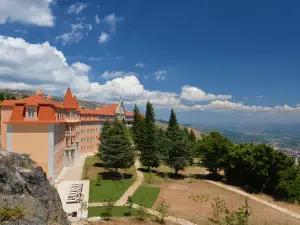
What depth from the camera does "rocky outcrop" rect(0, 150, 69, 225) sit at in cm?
950

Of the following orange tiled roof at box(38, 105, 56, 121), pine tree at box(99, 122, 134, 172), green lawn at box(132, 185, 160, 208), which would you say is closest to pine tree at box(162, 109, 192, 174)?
pine tree at box(99, 122, 134, 172)

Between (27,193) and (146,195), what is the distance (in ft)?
71.4

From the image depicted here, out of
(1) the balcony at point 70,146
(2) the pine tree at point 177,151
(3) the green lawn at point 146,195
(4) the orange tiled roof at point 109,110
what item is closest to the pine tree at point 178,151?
(2) the pine tree at point 177,151

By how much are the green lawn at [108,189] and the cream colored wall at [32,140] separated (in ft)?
26.2

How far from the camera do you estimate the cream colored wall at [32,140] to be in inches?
1313

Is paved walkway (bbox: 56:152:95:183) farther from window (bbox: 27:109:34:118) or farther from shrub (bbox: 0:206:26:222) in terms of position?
shrub (bbox: 0:206:26:222)

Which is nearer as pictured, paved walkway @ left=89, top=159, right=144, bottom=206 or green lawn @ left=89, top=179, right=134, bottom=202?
paved walkway @ left=89, top=159, right=144, bottom=206

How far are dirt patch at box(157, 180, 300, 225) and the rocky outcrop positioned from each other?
14.8 metres

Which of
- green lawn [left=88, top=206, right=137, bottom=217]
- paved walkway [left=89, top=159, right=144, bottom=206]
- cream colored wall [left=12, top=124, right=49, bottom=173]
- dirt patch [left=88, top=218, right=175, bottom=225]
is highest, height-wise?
cream colored wall [left=12, top=124, right=49, bottom=173]

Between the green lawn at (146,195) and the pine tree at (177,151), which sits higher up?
the pine tree at (177,151)

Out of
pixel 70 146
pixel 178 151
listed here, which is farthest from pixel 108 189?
pixel 70 146

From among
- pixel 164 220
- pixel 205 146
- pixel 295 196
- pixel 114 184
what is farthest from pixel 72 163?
pixel 295 196

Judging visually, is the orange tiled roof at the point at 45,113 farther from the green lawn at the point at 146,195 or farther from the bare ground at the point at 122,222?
the bare ground at the point at 122,222

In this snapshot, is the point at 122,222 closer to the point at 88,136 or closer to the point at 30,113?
the point at 30,113
